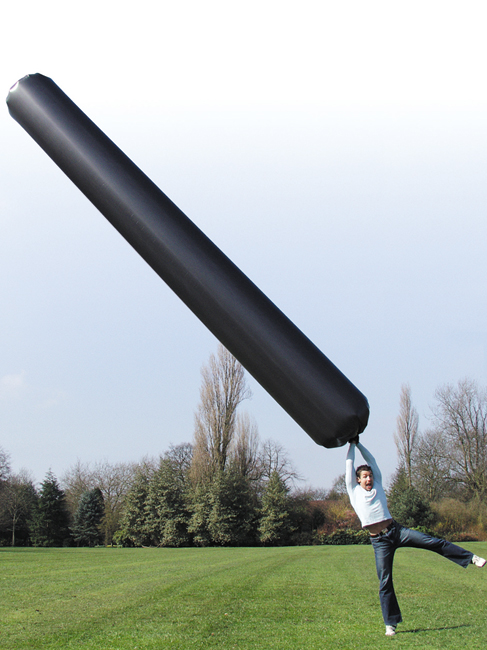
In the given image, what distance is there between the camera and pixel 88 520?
47219 mm

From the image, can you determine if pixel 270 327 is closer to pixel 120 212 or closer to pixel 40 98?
pixel 120 212

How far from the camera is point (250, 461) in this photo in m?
43.0

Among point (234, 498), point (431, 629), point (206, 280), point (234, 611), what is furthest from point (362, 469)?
point (234, 498)

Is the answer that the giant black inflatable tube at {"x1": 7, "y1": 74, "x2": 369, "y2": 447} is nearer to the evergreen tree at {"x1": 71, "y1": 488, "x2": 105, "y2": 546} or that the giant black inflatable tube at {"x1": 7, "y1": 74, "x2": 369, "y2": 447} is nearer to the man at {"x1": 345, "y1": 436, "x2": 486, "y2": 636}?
the man at {"x1": 345, "y1": 436, "x2": 486, "y2": 636}

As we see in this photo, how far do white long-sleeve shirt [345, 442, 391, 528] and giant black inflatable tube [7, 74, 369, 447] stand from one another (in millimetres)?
791

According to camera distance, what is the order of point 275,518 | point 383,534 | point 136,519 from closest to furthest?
point 383,534, point 275,518, point 136,519

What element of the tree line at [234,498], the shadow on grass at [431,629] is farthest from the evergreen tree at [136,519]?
the shadow on grass at [431,629]

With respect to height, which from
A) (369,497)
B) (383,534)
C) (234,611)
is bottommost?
(234,611)

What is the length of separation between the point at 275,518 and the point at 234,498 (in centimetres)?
330

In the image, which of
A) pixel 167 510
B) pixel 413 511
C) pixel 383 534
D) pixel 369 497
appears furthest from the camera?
pixel 167 510

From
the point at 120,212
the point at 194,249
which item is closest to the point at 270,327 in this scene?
the point at 194,249

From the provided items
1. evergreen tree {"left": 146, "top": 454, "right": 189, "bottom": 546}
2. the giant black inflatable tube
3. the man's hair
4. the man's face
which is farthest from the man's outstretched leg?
evergreen tree {"left": 146, "top": 454, "right": 189, "bottom": 546}

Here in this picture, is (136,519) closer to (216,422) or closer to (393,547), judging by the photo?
(216,422)

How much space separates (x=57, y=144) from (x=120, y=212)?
989 millimetres
